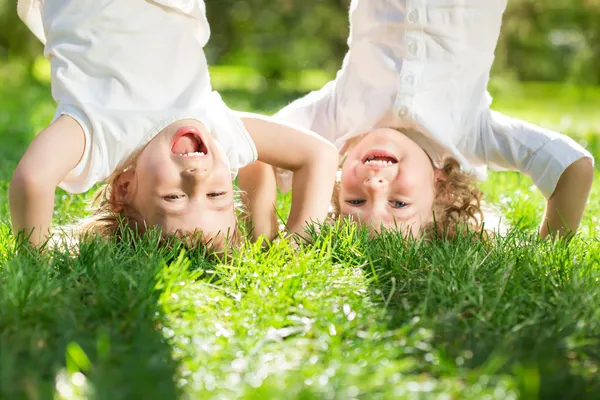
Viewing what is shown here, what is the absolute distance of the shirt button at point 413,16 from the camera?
3.54 meters

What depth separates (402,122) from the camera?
11.7 ft

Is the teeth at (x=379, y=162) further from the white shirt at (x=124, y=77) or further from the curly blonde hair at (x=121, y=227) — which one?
the curly blonde hair at (x=121, y=227)

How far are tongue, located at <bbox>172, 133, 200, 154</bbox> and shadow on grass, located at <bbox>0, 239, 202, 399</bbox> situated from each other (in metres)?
0.46

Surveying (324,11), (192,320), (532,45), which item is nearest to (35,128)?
(192,320)

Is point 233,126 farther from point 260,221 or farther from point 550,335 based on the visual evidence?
point 550,335

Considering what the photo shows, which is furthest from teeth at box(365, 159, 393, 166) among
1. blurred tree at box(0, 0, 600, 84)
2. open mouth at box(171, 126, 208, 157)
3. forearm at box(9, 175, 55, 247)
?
blurred tree at box(0, 0, 600, 84)

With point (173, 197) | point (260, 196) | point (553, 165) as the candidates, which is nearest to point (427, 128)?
point (553, 165)

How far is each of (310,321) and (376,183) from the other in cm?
125

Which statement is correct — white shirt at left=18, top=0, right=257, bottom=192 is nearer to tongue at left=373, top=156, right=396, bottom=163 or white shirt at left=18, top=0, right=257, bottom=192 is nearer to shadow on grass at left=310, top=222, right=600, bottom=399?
tongue at left=373, top=156, right=396, bottom=163

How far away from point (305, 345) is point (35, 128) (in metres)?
5.02

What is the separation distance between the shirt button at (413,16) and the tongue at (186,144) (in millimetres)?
1181

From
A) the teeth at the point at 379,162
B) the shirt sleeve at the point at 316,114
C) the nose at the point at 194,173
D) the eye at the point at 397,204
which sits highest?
the shirt sleeve at the point at 316,114

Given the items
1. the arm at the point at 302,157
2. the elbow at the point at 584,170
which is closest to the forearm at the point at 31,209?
the arm at the point at 302,157

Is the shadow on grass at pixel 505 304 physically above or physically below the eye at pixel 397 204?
above
